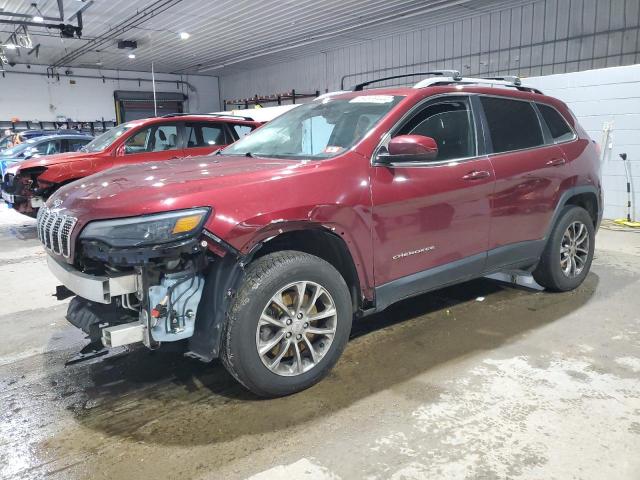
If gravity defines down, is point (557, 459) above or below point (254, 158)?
below

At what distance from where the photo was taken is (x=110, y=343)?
2350 mm

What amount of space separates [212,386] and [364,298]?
1012mm

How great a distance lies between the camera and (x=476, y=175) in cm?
335

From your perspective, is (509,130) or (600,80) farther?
(600,80)

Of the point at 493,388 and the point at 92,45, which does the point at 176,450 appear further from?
the point at 92,45

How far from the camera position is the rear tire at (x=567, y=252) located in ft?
13.4

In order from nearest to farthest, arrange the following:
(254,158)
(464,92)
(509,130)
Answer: (254,158) < (464,92) < (509,130)

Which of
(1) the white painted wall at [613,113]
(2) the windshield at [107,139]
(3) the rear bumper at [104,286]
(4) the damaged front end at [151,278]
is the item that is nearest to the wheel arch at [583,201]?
(4) the damaged front end at [151,278]

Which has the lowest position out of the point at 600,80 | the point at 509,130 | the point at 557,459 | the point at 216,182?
the point at 557,459

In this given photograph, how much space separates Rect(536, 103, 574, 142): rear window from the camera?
13.3 feet

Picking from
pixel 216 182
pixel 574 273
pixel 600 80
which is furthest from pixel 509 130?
pixel 600 80

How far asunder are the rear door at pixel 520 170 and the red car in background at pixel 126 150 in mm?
5297

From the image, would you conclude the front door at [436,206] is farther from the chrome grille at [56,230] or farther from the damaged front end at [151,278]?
the chrome grille at [56,230]

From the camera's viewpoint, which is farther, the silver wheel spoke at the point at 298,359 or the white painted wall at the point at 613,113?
the white painted wall at the point at 613,113
